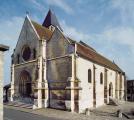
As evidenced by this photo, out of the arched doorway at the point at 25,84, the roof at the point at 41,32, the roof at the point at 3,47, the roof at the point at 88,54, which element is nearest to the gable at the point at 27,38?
the roof at the point at 41,32

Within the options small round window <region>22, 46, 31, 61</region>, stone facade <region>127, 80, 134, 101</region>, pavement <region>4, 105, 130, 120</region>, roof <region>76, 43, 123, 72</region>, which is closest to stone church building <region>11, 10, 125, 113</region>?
small round window <region>22, 46, 31, 61</region>

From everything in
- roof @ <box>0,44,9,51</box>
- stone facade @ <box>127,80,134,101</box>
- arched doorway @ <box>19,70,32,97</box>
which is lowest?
stone facade @ <box>127,80,134,101</box>

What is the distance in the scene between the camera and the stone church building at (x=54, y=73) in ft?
81.4

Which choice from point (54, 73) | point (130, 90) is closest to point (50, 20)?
point (54, 73)

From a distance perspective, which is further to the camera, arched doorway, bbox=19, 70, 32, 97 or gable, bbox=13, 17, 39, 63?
arched doorway, bbox=19, 70, 32, 97

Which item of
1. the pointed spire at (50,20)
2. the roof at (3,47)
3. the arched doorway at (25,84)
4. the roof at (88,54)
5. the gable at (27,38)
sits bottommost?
the arched doorway at (25,84)

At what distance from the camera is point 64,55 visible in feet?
84.7

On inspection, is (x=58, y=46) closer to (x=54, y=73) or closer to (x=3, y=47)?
(x=54, y=73)

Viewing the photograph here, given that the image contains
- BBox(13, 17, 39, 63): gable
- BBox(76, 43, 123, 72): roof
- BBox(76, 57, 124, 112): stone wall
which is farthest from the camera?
BBox(13, 17, 39, 63): gable

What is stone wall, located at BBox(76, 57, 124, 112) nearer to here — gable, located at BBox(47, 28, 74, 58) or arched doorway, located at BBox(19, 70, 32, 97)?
gable, located at BBox(47, 28, 74, 58)

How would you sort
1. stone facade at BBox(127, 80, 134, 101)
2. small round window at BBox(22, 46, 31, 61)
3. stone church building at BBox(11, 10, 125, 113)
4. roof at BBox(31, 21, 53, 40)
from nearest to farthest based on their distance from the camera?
stone church building at BBox(11, 10, 125, 113) < roof at BBox(31, 21, 53, 40) < small round window at BBox(22, 46, 31, 61) < stone facade at BBox(127, 80, 134, 101)

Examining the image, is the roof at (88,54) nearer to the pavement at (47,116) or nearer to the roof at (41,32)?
the roof at (41,32)

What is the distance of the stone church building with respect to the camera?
24812 mm

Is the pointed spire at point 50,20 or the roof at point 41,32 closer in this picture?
the roof at point 41,32
